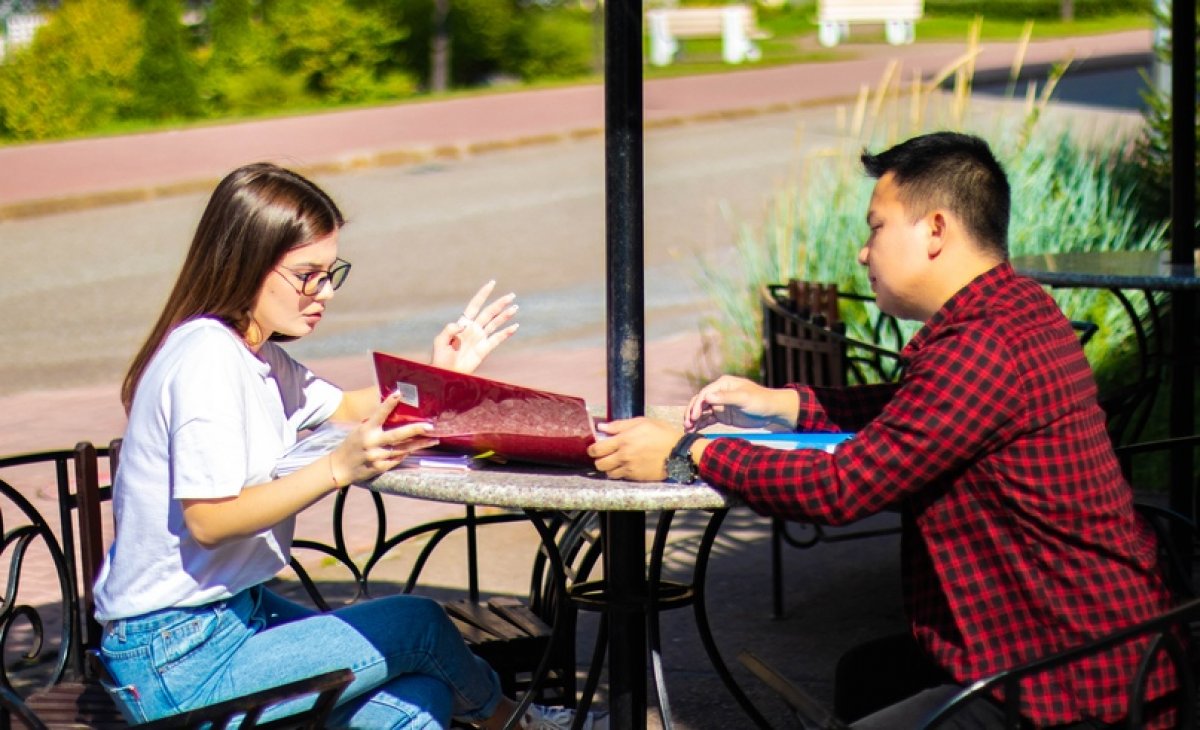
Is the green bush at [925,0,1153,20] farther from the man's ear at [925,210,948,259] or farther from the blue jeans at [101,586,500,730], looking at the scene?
the blue jeans at [101,586,500,730]

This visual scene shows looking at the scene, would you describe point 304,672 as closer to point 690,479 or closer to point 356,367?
point 690,479

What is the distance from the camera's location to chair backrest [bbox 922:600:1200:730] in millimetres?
2285

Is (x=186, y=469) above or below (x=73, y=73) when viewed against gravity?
below

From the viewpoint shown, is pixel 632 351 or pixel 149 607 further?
pixel 632 351

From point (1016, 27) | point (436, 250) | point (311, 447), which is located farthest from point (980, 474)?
point (1016, 27)

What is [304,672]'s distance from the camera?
2.76 meters

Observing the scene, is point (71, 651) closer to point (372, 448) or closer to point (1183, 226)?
point (372, 448)

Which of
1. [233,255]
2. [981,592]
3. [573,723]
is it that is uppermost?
[233,255]

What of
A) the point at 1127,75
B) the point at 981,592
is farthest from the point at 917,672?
the point at 1127,75

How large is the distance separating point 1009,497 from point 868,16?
3367 cm

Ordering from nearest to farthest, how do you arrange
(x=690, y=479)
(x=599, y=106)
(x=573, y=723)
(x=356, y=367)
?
(x=690, y=479), (x=573, y=723), (x=356, y=367), (x=599, y=106)

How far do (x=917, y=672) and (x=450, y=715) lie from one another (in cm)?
83

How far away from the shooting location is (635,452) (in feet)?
8.95

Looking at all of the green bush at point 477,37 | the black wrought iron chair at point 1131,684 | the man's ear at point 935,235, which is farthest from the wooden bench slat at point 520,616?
the green bush at point 477,37
